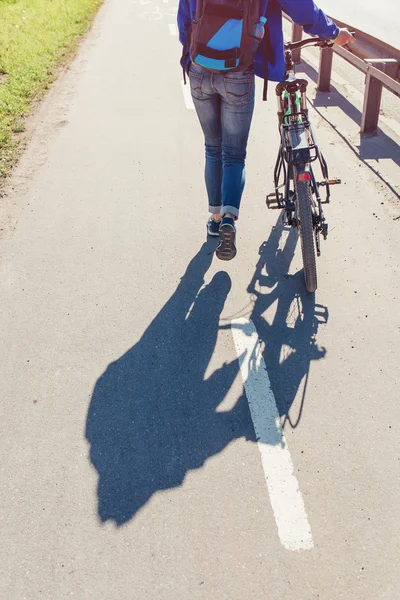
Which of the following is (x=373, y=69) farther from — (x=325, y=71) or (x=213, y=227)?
(x=213, y=227)

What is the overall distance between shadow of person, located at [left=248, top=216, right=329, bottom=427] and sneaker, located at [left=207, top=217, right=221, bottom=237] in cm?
41

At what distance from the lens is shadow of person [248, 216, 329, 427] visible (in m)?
3.26

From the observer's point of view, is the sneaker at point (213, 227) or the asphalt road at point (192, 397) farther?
the sneaker at point (213, 227)

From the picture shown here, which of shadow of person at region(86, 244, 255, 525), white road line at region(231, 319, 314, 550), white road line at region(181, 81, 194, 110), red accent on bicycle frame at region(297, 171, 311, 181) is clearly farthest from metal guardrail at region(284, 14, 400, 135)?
shadow of person at region(86, 244, 255, 525)

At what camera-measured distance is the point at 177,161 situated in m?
6.40

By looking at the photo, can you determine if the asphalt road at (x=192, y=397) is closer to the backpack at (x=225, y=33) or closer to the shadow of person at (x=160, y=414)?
the shadow of person at (x=160, y=414)

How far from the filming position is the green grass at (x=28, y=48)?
762 centimetres

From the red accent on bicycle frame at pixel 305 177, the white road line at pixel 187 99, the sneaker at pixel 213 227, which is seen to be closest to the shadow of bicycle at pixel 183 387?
the sneaker at pixel 213 227

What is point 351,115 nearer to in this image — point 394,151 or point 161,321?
point 394,151

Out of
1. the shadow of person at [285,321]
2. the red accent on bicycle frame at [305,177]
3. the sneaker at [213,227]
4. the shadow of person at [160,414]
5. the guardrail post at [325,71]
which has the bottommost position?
the shadow of person at [160,414]

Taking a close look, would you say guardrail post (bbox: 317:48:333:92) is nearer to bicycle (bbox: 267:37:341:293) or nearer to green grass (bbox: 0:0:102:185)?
green grass (bbox: 0:0:102:185)

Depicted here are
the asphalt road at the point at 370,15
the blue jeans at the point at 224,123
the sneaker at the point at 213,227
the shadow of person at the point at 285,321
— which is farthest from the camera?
the asphalt road at the point at 370,15

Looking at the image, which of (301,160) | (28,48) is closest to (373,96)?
(301,160)

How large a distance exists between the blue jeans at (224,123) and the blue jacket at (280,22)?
143mm
